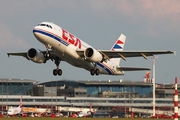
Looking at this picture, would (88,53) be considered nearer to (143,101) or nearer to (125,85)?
(143,101)

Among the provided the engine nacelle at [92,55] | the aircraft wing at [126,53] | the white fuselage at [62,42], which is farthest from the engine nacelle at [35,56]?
the aircraft wing at [126,53]

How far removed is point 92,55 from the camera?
56.6 m

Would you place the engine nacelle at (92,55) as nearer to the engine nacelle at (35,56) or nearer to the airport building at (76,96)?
the engine nacelle at (35,56)

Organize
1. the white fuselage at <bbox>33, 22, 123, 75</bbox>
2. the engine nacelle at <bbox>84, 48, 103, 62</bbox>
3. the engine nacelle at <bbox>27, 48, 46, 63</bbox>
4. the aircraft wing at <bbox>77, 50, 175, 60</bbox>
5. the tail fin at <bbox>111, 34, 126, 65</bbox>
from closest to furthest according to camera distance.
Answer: the white fuselage at <bbox>33, 22, 123, 75</bbox> → the engine nacelle at <bbox>84, 48, 103, 62</bbox> → the engine nacelle at <bbox>27, 48, 46, 63</bbox> → the aircraft wing at <bbox>77, 50, 175, 60</bbox> → the tail fin at <bbox>111, 34, 126, 65</bbox>

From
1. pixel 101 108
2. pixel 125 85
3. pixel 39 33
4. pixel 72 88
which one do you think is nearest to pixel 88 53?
pixel 39 33

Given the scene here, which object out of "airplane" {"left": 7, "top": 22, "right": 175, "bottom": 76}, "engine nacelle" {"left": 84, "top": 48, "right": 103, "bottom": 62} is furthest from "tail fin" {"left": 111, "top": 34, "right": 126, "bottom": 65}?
"engine nacelle" {"left": 84, "top": 48, "right": 103, "bottom": 62}

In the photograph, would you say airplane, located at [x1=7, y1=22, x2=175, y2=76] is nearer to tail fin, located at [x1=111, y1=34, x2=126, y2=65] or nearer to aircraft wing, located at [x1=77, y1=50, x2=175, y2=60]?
aircraft wing, located at [x1=77, y1=50, x2=175, y2=60]

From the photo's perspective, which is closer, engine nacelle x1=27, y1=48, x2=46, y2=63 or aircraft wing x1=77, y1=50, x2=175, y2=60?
engine nacelle x1=27, y1=48, x2=46, y2=63

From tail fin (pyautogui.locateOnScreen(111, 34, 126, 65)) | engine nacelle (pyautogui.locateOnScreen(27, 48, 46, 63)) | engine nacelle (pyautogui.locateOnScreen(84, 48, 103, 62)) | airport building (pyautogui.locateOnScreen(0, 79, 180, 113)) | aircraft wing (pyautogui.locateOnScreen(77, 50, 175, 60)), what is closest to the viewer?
engine nacelle (pyautogui.locateOnScreen(84, 48, 103, 62))

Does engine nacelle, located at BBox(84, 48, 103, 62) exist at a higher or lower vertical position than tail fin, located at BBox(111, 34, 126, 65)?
lower

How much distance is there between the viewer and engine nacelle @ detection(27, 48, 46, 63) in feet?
192

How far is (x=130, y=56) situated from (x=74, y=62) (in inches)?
327

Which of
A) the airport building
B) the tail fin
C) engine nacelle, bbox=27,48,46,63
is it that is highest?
the tail fin

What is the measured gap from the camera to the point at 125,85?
519 feet
